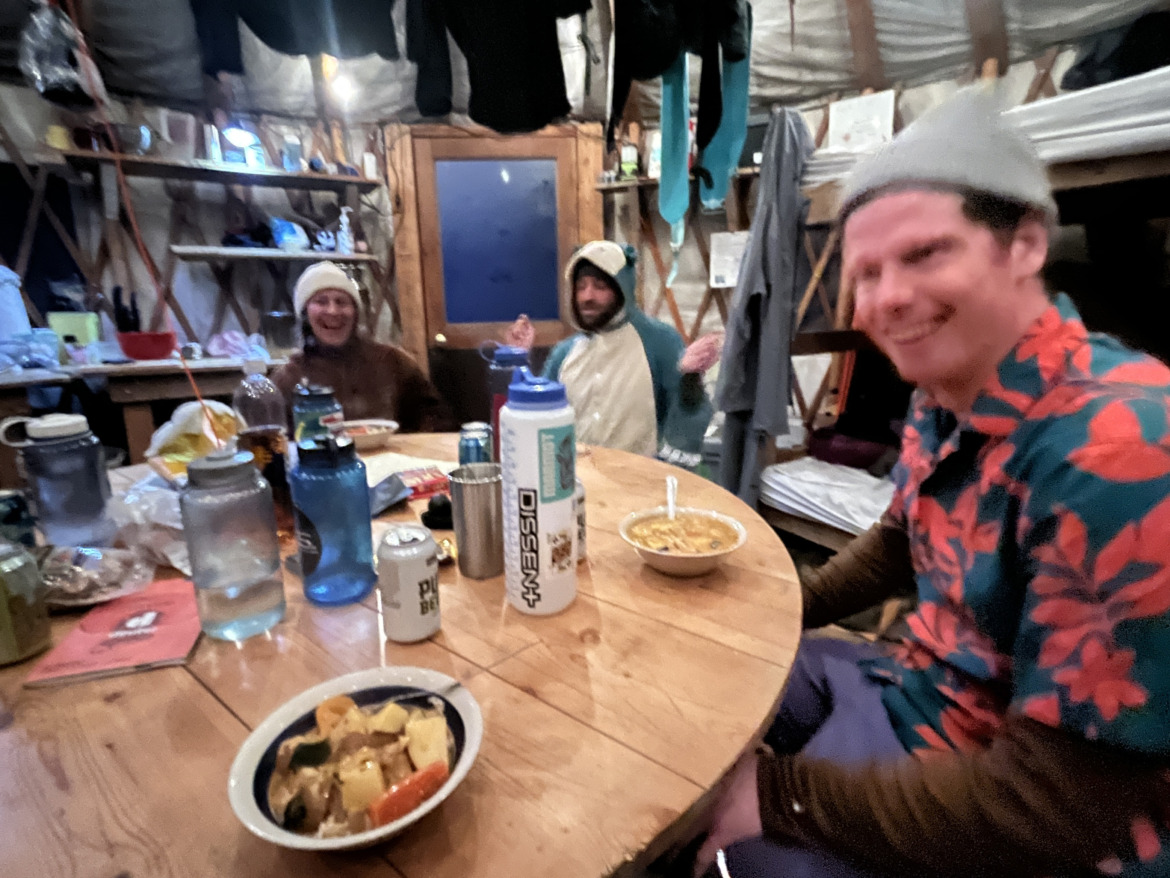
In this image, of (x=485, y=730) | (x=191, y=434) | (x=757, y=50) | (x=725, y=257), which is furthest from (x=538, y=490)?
(x=725, y=257)

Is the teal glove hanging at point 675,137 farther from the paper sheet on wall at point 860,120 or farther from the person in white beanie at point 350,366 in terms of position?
the paper sheet on wall at point 860,120

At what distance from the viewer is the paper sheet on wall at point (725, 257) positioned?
3412mm

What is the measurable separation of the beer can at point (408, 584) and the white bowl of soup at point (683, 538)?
0.87 feet

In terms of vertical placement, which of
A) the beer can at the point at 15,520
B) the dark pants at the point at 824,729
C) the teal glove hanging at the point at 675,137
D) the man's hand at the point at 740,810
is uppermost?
the teal glove hanging at the point at 675,137

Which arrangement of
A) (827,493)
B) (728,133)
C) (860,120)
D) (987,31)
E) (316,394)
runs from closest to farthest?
(316,394) < (728,133) < (827,493) < (987,31) < (860,120)

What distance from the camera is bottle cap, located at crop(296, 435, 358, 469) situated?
2.09 ft

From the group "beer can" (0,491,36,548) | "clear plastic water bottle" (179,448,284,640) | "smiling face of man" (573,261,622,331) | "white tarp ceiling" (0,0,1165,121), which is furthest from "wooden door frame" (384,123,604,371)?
"clear plastic water bottle" (179,448,284,640)

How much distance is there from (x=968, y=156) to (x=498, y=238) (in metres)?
3.18

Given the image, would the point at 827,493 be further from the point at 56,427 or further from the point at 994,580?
the point at 56,427

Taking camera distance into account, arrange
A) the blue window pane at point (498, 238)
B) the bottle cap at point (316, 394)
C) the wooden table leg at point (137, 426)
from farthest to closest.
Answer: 1. the blue window pane at point (498, 238)
2. the wooden table leg at point (137, 426)
3. the bottle cap at point (316, 394)

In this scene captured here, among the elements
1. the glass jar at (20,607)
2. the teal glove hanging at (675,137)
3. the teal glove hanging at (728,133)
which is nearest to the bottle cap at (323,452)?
the glass jar at (20,607)

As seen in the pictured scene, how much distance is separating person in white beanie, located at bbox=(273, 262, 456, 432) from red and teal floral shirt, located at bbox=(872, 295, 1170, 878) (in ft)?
4.94

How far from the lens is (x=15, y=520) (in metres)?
0.70

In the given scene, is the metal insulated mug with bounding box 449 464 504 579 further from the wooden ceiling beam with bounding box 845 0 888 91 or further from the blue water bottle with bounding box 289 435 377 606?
the wooden ceiling beam with bounding box 845 0 888 91
